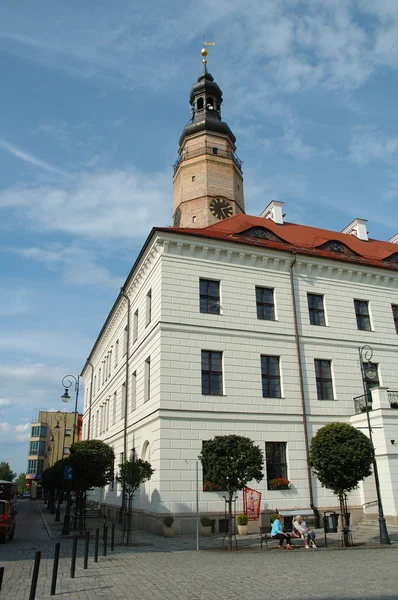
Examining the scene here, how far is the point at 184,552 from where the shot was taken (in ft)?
51.2

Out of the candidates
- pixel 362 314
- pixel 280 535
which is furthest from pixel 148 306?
pixel 280 535

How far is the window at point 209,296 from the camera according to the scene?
24.4 m

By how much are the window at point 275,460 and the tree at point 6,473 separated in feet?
488

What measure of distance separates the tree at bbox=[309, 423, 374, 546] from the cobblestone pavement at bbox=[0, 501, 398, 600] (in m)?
2.09

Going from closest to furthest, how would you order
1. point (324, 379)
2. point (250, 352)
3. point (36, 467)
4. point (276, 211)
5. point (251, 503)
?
1. point (251, 503)
2. point (250, 352)
3. point (324, 379)
4. point (276, 211)
5. point (36, 467)

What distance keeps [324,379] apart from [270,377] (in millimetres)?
3151

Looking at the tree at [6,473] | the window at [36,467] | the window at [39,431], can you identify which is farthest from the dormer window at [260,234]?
the tree at [6,473]

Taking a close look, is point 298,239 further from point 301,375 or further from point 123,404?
point 123,404

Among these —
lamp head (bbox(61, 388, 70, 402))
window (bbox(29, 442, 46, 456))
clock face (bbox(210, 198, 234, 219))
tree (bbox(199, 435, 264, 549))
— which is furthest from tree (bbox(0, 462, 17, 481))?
tree (bbox(199, 435, 264, 549))

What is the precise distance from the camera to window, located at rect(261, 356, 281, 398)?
2406 cm

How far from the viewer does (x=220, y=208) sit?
36.6m

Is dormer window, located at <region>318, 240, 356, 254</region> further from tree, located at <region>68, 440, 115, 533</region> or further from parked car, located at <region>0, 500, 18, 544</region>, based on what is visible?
parked car, located at <region>0, 500, 18, 544</region>

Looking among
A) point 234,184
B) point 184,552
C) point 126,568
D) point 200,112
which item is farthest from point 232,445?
point 200,112

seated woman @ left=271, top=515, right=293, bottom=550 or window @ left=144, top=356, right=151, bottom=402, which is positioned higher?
window @ left=144, top=356, right=151, bottom=402
